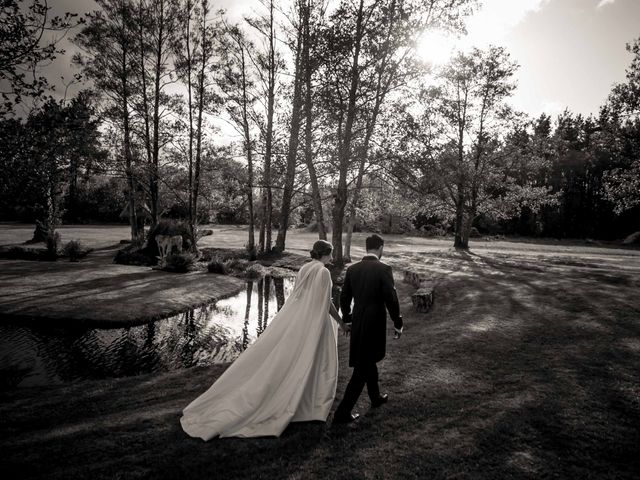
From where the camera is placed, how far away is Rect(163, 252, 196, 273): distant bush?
21.1m

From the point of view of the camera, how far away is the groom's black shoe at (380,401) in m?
5.97

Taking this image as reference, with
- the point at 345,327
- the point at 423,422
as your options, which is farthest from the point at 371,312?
the point at 423,422

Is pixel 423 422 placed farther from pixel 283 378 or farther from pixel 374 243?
pixel 374 243

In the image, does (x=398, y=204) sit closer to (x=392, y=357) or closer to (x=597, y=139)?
(x=597, y=139)

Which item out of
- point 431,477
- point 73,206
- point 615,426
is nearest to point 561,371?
point 615,426

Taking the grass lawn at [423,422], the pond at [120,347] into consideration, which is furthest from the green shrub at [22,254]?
the grass lawn at [423,422]

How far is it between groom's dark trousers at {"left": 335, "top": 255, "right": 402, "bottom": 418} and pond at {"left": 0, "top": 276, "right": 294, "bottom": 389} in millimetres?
4973

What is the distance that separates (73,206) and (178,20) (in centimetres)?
4272

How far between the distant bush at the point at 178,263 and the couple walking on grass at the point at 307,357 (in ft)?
55.2

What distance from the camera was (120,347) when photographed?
1008cm

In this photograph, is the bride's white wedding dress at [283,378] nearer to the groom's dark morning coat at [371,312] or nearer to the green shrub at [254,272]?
the groom's dark morning coat at [371,312]

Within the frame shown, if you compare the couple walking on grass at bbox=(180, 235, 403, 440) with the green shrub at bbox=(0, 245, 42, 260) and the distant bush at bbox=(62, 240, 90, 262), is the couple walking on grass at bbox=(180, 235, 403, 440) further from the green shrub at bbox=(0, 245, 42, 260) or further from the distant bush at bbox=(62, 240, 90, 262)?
the green shrub at bbox=(0, 245, 42, 260)

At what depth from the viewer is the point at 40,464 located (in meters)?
4.49

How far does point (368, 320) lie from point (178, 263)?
59.6 ft
